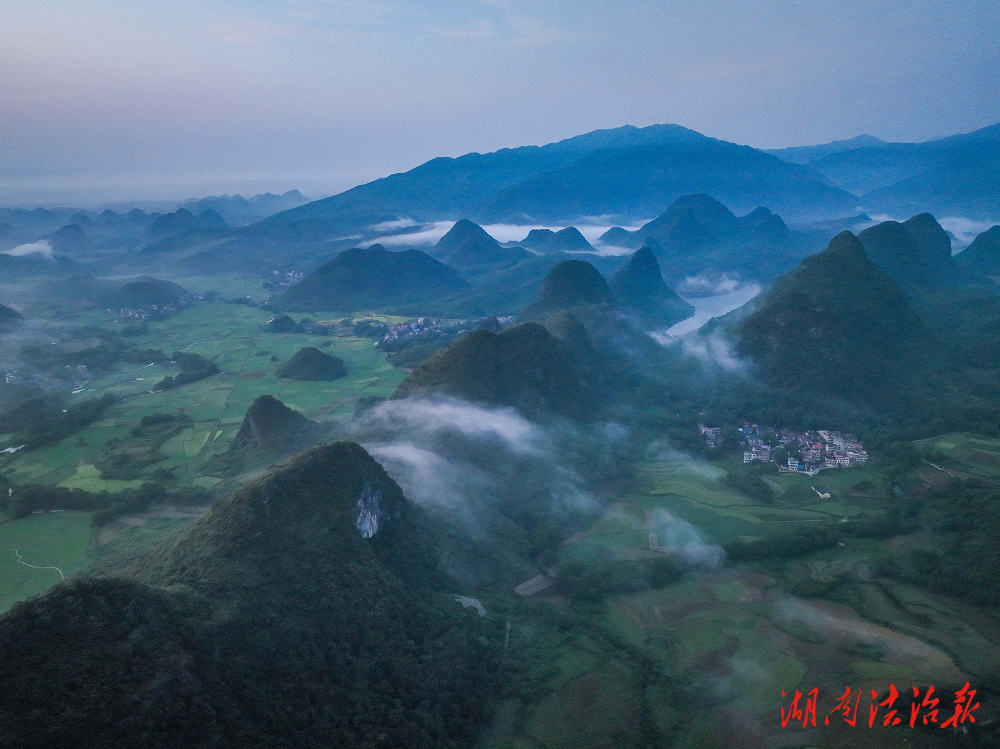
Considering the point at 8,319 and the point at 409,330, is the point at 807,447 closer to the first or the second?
the point at 409,330

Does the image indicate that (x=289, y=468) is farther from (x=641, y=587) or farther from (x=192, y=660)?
(x=641, y=587)

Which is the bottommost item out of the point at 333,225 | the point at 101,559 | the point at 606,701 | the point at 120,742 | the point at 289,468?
the point at 606,701

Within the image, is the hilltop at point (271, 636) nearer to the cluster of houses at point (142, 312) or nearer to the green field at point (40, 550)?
the green field at point (40, 550)

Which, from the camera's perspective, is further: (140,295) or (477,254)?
(477,254)

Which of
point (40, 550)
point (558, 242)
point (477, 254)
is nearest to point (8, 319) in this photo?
point (40, 550)

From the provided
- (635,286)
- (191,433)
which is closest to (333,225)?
(635,286)

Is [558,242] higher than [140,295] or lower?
higher
